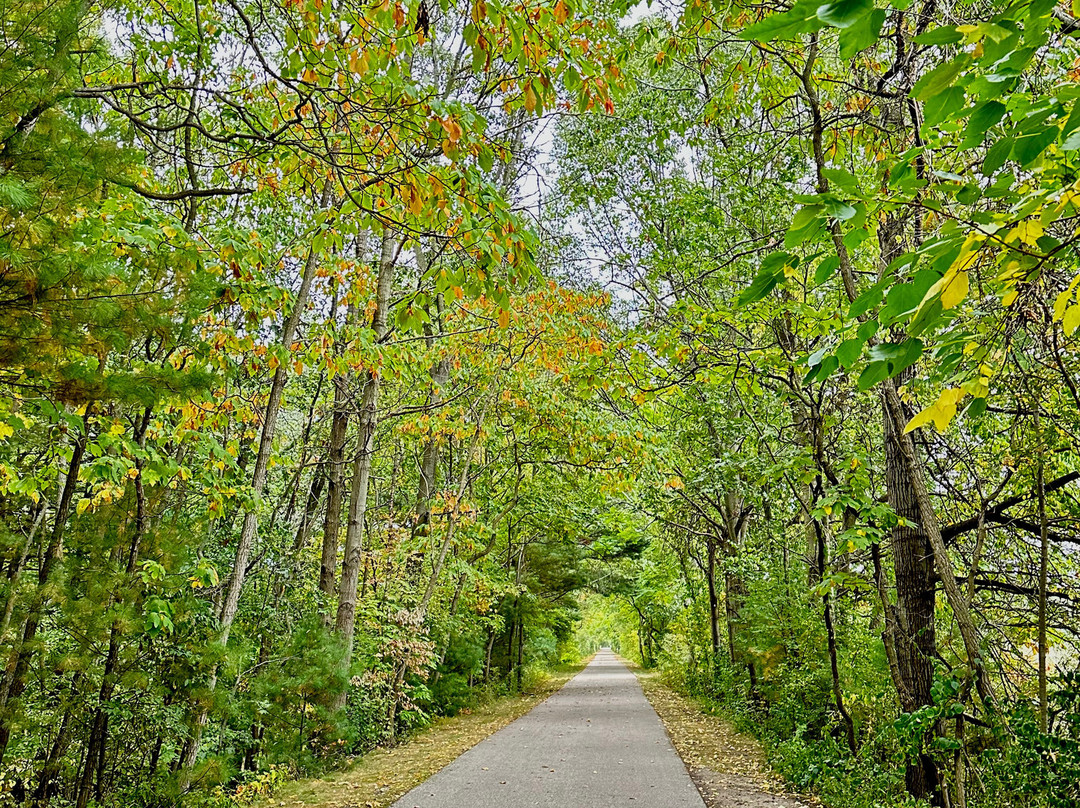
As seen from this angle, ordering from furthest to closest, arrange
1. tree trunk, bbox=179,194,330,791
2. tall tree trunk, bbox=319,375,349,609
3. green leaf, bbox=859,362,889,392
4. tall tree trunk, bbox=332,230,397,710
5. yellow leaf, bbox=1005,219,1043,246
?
tall tree trunk, bbox=319,375,349,609, tall tree trunk, bbox=332,230,397,710, tree trunk, bbox=179,194,330,791, green leaf, bbox=859,362,889,392, yellow leaf, bbox=1005,219,1043,246

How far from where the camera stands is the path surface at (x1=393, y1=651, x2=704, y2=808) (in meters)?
6.38

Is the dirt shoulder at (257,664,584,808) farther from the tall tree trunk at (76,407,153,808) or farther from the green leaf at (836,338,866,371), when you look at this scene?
the green leaf at (836,338,866,371)

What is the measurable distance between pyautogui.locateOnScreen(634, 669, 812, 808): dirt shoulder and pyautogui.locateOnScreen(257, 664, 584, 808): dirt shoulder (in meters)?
3.24

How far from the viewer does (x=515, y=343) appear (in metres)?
10.0

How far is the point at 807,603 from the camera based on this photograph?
8.42m

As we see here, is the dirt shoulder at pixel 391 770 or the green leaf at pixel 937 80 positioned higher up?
the green leaf at pixel 937 80

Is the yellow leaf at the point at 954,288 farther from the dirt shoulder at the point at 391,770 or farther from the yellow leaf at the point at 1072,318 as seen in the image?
the dirt shoulder at the point at 391,770

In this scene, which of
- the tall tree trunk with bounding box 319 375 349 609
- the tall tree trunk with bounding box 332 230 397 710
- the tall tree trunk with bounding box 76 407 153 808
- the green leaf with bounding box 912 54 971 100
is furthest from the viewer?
the tall tree trunk with bounding box 319 375 349 609

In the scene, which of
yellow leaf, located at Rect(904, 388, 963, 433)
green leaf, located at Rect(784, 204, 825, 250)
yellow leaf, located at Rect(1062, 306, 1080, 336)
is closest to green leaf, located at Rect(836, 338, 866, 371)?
yellow leaf, located at Rect(904, 388, 963, 433)

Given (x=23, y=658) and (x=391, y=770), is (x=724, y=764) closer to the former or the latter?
(x=391, y=770)

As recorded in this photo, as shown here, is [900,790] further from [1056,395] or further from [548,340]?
[548,340]

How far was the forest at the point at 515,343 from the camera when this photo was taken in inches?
93.7

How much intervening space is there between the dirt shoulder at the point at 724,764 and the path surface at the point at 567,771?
22 cm

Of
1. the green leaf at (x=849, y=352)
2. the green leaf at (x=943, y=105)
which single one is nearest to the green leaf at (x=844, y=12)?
the green leaf at (x=943, y=105)
